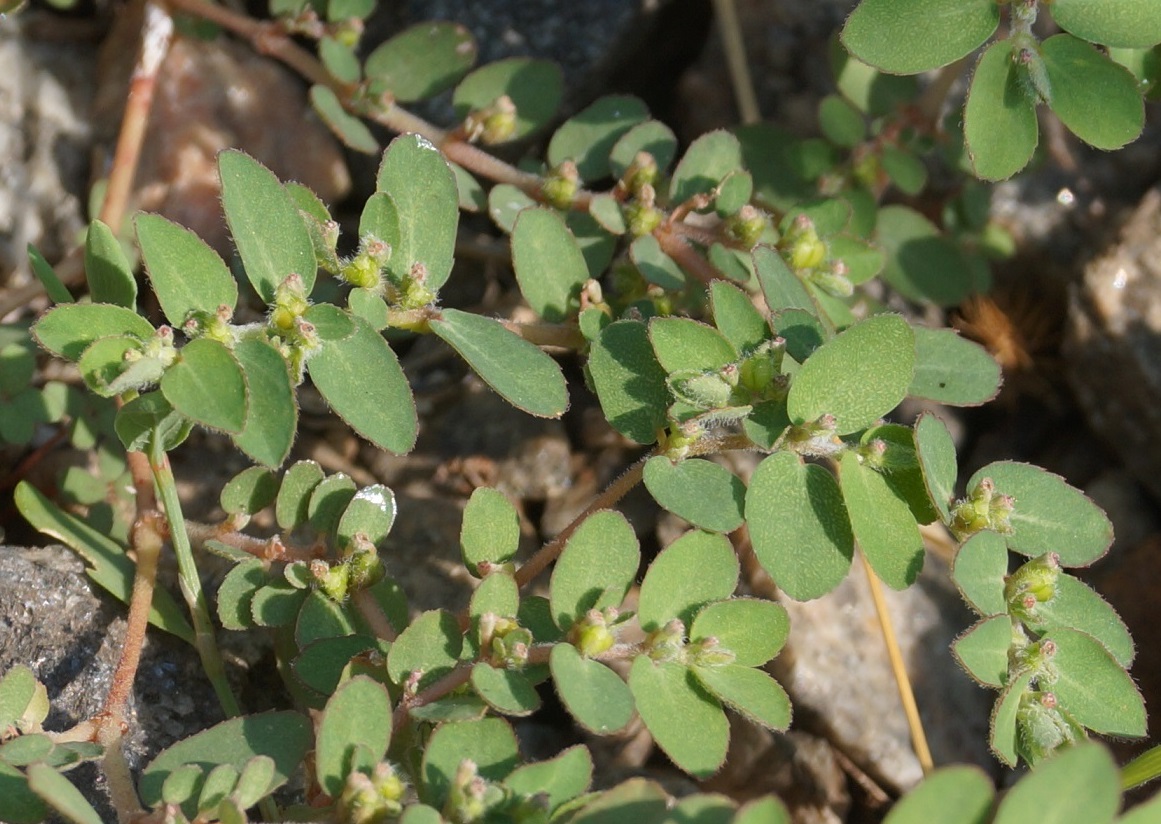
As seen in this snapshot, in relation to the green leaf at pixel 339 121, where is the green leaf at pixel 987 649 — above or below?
below

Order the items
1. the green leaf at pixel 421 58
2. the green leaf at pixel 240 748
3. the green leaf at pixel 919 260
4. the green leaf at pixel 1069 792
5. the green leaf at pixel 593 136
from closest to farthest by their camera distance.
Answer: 1. the green leaf at pixel 1069 792
2. the green leaf at pixel 240 748
3. the green leaf at pixel 593 136
4. the green leaf at pixel 421 58
5. the green leaf at pixel 919 260

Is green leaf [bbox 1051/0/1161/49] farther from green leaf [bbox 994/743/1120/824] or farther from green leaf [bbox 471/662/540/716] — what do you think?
green leaf [bbox 471/662/540/716]

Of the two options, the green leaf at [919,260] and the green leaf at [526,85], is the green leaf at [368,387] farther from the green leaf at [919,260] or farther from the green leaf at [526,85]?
the green leaf at [919,260]

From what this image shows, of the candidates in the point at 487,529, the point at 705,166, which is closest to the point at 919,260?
the point at 705,166

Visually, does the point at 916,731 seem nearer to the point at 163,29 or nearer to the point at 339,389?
the point at 339,389

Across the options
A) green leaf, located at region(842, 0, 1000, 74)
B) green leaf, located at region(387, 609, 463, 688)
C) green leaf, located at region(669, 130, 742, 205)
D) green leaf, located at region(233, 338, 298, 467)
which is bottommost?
green leaf, located at region(387, 609, 463, 688)

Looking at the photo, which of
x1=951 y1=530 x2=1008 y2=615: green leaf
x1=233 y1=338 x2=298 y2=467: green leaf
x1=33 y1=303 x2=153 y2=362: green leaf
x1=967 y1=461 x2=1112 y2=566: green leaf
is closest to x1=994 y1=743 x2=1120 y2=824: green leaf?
x1=951 y1=530 x2=1008 y2=615: green leaf

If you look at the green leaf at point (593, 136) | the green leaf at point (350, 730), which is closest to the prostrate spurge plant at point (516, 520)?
the green leaf at point (350, 730)

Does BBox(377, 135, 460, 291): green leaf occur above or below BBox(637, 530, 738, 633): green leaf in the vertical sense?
above
